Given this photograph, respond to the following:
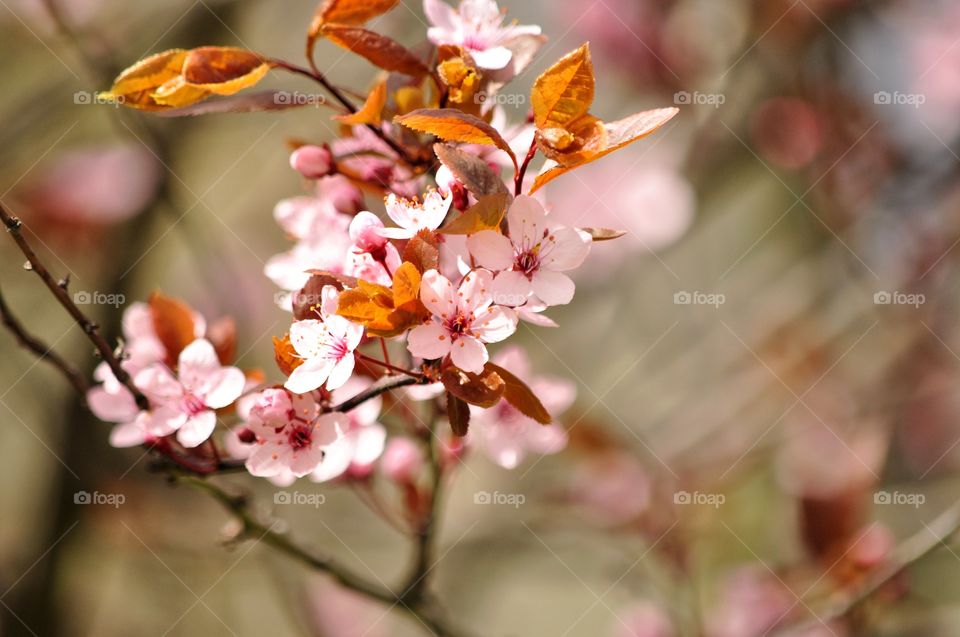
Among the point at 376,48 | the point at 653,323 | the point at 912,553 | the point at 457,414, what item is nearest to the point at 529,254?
the point at 457,414

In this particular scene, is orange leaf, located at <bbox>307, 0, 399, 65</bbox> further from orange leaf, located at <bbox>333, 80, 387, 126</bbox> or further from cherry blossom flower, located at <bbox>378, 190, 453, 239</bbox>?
cherry blossom flower, located at <bbox>378, 190, 453, 239</bbox>

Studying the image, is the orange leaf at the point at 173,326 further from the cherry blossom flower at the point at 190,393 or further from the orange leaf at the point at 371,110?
the orange leaf at the point at 371,110

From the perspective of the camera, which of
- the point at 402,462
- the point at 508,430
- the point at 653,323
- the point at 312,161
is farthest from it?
the point at 653,323

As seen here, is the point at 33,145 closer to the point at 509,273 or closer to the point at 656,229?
the point at 656,229

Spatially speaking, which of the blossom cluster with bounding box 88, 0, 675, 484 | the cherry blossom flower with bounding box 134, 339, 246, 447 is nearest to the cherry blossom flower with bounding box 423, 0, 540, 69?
the blossom cluster with bounding box 88, 0, 675, 484

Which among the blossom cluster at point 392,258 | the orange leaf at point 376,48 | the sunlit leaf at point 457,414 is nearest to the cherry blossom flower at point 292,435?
the blossom cluster at point 392,258

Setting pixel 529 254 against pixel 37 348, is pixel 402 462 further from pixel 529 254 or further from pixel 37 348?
pixel 529 254
